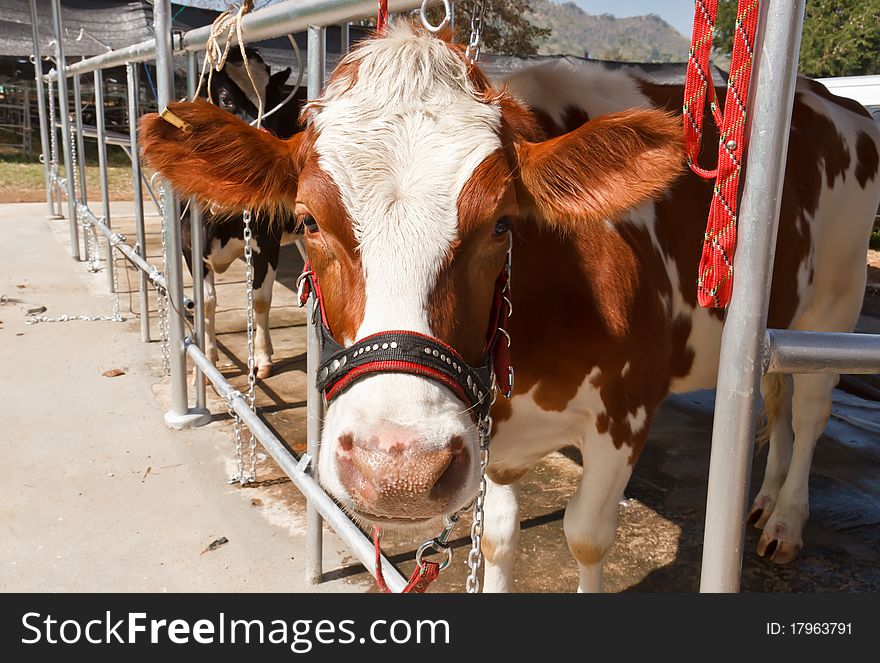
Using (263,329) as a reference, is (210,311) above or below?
above

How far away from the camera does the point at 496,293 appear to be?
64.5 inches

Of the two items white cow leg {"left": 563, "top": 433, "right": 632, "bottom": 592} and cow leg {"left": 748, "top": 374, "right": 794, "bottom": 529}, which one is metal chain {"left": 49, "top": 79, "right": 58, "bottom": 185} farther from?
white cow leg {"left": 563, "top": 433, "right": 632, "bottom": 592}

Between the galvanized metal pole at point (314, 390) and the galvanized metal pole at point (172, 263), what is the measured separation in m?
1.06

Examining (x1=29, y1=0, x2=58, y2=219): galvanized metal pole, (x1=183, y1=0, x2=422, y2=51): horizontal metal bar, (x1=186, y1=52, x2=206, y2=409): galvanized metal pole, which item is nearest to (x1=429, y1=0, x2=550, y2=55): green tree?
(x1=29, y1=0, x2=58, y2=219): galvanized metal pole

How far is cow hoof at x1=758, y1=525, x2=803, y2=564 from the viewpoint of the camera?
9.71ft

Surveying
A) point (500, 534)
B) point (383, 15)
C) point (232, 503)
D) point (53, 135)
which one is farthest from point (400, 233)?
point (53, 135)

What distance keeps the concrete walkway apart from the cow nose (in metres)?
1.59

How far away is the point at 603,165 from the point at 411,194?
0.43 m

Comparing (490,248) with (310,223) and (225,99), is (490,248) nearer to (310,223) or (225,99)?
(310,223)

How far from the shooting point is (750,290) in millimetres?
933

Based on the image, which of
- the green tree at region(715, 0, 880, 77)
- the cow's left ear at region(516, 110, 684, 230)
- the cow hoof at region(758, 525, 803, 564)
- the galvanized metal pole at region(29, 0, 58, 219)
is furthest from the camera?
the green tree at region(715, 0, 880, 77)

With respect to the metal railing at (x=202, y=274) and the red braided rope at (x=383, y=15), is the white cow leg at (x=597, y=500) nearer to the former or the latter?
the metal railing at (x=202, y=274)

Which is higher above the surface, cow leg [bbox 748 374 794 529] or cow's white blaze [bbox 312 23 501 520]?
cow's white blaze [bbox 312 23 501 520]

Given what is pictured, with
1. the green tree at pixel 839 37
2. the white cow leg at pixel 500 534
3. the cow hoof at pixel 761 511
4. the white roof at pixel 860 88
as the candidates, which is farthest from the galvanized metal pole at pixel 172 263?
the green tree at pixel 839 37
